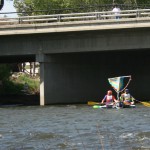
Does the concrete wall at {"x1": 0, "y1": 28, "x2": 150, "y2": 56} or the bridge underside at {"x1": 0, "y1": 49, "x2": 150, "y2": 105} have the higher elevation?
the concrete wall at {"x1": 0, "y1": 28, "x2": 150, "y2": 56}

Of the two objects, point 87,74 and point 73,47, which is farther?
point 87,74

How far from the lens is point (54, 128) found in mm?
21062

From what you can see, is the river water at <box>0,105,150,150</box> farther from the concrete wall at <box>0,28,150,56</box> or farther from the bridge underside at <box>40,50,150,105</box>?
the bridge underside at <box>40,50,150,105</box>

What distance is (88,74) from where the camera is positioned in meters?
39.0

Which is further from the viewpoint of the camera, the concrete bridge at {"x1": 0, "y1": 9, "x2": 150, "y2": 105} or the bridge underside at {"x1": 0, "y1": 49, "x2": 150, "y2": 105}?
the bridge underside at {"x1": 0, "y1": 49, "x2": 150, "y2": 105}

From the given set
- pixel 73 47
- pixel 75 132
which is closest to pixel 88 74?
pixel 73 47

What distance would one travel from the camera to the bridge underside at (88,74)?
3638 centimetres

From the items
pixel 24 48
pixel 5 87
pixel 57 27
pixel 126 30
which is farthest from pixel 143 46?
pixel 5 87

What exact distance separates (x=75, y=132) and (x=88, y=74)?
1969 centimetres

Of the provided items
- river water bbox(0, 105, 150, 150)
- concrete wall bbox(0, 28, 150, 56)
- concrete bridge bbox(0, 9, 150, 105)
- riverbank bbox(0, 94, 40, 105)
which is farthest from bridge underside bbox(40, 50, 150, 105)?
river water bbox(0, 105, 150, 150)

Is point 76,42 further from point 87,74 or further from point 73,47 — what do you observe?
point 87,74

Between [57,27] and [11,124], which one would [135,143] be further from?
[57,27]

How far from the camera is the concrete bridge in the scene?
34.5 metres

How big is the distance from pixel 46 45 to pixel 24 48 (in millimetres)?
1568
